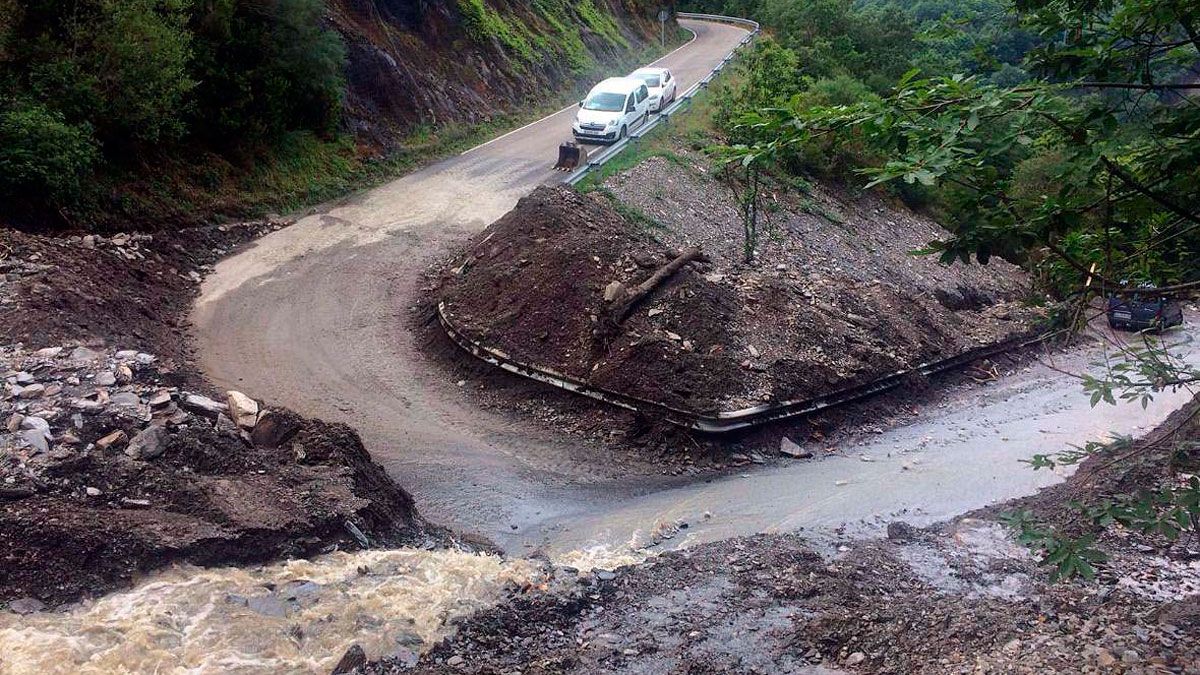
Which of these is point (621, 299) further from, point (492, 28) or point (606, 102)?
point (492, 28)

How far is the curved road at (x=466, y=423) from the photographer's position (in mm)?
11836

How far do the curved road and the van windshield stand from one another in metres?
7.19

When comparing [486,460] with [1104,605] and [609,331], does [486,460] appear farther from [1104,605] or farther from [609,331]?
[1104,605]

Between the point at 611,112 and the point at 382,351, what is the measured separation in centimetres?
1273

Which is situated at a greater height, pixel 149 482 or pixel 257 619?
pixel 149 482

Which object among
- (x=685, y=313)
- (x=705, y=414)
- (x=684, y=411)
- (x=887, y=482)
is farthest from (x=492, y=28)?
(x=887, y=482)

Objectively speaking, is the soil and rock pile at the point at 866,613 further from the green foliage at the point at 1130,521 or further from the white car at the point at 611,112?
the white car at the point at 611,112

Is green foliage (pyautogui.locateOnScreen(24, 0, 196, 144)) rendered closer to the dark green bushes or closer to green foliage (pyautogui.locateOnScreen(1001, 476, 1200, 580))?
the dark green bushes

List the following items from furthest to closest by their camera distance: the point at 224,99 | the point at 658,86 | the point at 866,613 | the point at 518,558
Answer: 1. the point at 658,86
2. the point at 224,99
3. the point at 518,558
4. the point at 866,613

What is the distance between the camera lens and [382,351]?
1504 cm

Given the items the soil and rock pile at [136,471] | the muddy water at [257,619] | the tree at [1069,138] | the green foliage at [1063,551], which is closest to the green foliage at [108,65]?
the soil and rock pile at [136,471]

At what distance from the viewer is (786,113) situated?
19.9 ft

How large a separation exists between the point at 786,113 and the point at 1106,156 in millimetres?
1942

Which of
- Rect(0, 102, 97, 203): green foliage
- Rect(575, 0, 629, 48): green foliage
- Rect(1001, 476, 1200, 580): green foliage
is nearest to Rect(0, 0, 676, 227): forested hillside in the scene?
Rect(0, 102, 97, 203): green foliage
